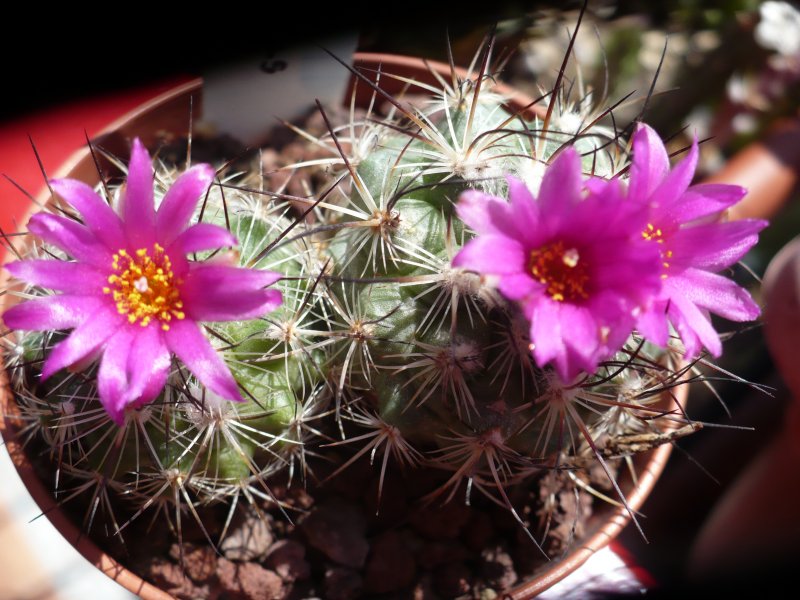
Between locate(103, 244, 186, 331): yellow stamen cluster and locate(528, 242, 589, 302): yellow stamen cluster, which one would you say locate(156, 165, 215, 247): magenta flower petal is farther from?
locate(528, 242, 589, 302): yellow stamen cluster

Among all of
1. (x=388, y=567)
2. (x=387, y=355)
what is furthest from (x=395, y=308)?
(x=388, y=567)

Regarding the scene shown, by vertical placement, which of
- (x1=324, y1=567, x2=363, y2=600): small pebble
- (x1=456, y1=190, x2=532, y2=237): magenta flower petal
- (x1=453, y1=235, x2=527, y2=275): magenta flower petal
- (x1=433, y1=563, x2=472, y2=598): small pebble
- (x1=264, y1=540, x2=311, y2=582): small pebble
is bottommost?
(x1=433, y1=563, x2=472, y2=598): small pebble

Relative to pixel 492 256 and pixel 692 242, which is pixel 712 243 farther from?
pixel 492 256

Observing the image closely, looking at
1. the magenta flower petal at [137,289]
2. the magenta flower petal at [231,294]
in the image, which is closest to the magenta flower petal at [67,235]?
the magenta flower petal at [137,289]

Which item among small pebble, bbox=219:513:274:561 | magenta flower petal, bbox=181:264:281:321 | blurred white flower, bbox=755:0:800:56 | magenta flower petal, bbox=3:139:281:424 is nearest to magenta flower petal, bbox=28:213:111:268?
magenta flower petal, bbox=3:139:281:424

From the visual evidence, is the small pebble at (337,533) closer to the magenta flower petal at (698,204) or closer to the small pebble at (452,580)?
the small pebble at (452,580)

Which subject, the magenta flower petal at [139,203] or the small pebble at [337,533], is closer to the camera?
the magenta flower petal at [139,203]
